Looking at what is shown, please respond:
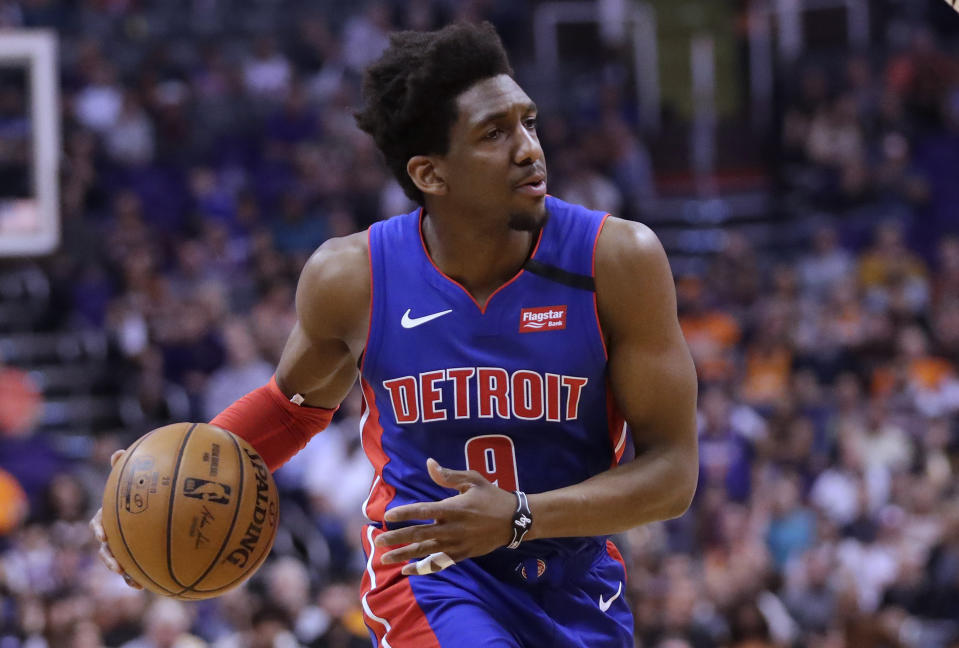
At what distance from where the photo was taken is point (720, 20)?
56.5 ft

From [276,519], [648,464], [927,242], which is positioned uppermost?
[648,464]

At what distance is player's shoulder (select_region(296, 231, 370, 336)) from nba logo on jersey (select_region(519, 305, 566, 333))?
18.3 inches

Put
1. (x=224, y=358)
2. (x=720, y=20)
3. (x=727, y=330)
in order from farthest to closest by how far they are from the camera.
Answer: (x=720, y=20)
(x=727, y=330)
(x=224, y=358)

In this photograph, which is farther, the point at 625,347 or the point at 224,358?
the point at 224,358

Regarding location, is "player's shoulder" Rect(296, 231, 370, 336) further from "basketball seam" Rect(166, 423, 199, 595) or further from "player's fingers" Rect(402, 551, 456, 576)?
"player's fingers" Rect(402, 551, 456, 576)

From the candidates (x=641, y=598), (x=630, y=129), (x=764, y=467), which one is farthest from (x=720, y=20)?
(x=641, y=598)

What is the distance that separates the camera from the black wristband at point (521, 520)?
3.09 m

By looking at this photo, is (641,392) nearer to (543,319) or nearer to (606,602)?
(543,319)

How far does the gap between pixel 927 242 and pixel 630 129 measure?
3.97 meters

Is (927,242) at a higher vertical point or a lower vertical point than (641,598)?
higher

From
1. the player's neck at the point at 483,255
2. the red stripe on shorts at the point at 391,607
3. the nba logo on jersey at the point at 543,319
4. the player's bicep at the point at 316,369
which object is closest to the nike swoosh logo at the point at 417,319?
the player's neck at the point at 483,255

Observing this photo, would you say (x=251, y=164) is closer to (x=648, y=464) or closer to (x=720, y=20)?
(x=720, y=20)

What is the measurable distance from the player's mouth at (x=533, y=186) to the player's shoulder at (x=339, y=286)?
537mm

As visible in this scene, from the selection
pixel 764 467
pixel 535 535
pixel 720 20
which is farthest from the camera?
pixel 720 20
